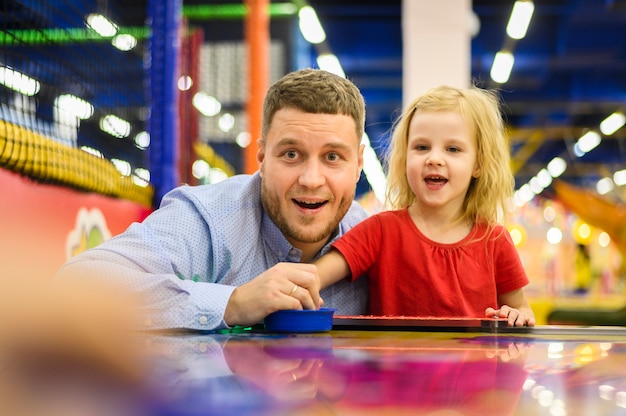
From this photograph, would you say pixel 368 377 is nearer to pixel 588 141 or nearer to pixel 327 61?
pixel 327 61

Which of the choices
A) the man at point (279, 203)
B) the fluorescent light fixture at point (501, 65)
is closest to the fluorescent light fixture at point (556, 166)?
the fluorescent light fixture at point (501, 65)

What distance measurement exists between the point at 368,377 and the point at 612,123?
14.9 meters

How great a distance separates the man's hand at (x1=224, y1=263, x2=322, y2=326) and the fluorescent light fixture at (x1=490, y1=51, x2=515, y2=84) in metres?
8.44

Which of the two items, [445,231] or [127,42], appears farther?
[127,42]

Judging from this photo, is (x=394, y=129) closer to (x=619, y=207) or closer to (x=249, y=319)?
(x=249, y=319)

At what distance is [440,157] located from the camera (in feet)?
5.68

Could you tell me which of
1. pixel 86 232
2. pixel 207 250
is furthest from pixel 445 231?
pixel 86 232

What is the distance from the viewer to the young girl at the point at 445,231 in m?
1.70

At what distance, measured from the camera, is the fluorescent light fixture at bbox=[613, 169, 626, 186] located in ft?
61.7

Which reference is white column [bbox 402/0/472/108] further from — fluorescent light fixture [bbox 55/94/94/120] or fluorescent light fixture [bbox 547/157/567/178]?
fluorescent light fixture [bbox 547/157/567/178]

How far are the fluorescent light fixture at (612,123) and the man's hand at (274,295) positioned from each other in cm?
1373

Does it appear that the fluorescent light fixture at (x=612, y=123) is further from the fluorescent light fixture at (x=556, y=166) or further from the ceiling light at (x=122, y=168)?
the ceiling light at (x=122, y=168)

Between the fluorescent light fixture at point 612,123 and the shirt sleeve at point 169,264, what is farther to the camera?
the fluorescent light fixture at point 612,123

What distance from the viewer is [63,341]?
0.30 meters
